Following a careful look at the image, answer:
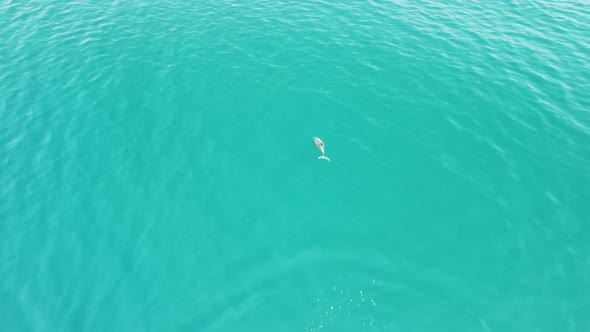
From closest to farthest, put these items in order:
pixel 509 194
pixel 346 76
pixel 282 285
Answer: pixel 282 285
pixel 509 194
pixel 346 76

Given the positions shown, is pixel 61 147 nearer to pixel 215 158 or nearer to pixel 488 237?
pixel 215 158

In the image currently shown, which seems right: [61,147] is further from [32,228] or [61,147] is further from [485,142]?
[485,142]

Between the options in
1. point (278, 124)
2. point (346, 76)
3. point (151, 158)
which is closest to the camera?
point (151, 158)

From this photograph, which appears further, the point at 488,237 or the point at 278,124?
the point at 278,124

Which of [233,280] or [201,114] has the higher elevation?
[201,114]

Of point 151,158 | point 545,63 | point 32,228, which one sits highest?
point 545,63

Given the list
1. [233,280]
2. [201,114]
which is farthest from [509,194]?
[201,114]

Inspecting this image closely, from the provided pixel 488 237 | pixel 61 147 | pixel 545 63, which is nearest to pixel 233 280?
pixel 488 237
